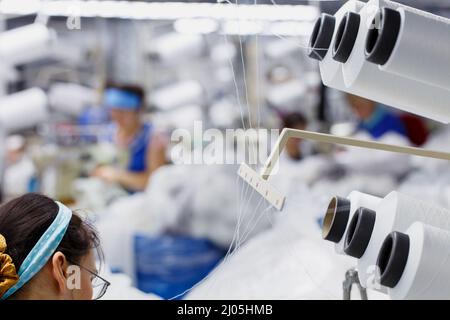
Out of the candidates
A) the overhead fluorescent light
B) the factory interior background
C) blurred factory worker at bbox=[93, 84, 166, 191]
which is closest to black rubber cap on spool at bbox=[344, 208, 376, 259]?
the factory interior background

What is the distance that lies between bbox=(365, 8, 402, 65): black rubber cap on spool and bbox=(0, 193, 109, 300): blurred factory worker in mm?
454

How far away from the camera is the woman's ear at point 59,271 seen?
2.56 ft

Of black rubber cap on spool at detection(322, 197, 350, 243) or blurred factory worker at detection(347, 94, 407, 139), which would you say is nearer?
black rubber cap on spool at detection(322, 197, 350, 243)

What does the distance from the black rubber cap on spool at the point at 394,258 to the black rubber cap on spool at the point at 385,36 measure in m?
0.17

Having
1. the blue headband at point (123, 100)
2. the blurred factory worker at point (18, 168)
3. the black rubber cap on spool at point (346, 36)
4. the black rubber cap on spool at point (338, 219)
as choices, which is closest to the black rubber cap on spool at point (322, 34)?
the black rubber cap on spool at point (346, 36)

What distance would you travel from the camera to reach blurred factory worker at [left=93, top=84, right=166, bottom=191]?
2.64 meters

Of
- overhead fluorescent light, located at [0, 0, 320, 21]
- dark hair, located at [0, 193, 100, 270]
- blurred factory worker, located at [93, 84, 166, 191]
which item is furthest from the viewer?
blurred factory worker, located at [93, 84, 166, 191]

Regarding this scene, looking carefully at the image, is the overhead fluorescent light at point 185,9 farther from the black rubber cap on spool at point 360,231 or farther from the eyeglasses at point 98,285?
the eyeglasses at point 98,285

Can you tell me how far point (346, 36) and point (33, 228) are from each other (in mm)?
457

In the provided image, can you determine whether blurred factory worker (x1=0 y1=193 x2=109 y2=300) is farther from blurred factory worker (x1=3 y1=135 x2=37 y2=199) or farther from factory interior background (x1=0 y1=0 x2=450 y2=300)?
blurred factory worker (x1=3 y1=135 x2=37 y2=199)

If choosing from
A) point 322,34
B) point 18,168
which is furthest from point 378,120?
point 322,34

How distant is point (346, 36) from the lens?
674 mm

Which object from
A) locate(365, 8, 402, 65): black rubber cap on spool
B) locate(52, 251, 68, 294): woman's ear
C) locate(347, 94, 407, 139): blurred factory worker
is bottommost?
locate(52, 251, 68, 294): woman's ear
